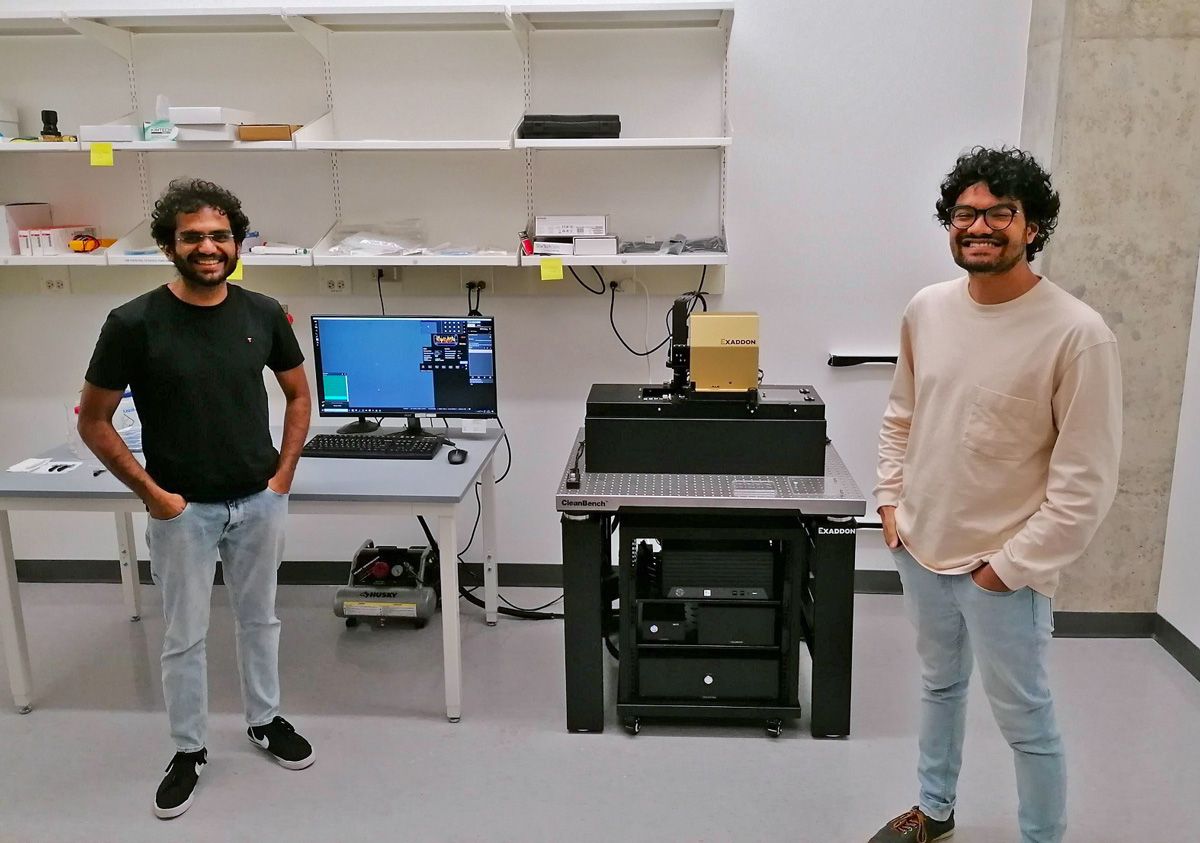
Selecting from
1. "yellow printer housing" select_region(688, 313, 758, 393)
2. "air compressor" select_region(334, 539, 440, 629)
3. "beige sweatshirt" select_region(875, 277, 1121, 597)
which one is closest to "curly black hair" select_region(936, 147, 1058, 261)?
"beige sweatshirt" select_region(875, 277, 1121, 597)

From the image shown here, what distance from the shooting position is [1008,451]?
1807 millimetres

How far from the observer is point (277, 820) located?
7.61 feet

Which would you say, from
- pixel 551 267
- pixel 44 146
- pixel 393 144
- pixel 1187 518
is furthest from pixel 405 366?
pixel 1187 518

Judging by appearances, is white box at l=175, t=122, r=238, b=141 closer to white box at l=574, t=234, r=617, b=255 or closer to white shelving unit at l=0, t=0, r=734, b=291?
white shelving unit at l=0, t=0, r=734, b=291

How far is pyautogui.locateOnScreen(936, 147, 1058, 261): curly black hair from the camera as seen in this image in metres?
1.76

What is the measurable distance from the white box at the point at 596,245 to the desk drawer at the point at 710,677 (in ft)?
4.43

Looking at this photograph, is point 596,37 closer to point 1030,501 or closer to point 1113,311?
point 1113,311

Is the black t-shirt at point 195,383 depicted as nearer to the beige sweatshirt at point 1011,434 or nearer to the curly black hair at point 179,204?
the curly black hair at point 179,204

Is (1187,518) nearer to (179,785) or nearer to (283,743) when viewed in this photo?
(283,743)

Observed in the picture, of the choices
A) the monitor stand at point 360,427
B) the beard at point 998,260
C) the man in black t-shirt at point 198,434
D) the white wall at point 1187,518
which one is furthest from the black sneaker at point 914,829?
the monitor stand at point 360,427

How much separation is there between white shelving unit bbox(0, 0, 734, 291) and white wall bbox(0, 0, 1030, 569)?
11 centimetres

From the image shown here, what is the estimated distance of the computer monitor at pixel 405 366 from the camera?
3109 mm

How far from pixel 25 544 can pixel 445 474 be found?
2.19 meters

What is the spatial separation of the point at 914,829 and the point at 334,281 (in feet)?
8.62
